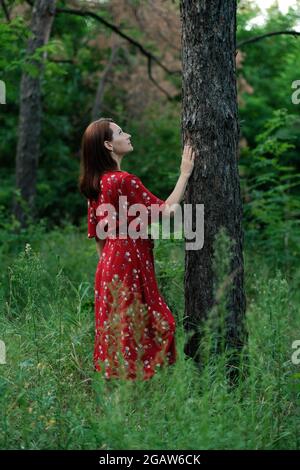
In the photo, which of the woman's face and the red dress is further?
the woman's face

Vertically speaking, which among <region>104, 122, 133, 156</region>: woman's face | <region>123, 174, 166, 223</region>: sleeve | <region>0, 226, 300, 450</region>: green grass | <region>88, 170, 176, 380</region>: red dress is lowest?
<region>0, 226, 300, 450</region>: green grass

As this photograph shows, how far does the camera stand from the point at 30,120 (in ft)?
35.3

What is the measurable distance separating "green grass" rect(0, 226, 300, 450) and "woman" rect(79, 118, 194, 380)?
24 cm

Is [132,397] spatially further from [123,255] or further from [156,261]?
[156,261]

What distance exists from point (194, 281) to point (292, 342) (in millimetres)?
987

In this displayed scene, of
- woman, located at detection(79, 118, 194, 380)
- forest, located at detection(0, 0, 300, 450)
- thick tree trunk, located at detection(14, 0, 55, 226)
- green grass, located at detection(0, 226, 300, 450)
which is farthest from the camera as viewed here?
thick tree trunk, located at detection(14, 0, 55, 226)

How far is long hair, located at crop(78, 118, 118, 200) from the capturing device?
4.58 m

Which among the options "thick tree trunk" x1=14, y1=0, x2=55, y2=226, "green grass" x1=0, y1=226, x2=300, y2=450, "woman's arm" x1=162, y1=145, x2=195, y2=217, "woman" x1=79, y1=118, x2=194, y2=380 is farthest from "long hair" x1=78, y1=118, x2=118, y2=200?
"thick tree trunk" x1=14, y1=0, x2=55, y2=226

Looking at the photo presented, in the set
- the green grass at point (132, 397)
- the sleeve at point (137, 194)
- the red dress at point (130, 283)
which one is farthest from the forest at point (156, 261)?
the sleeve at point (137, 194)

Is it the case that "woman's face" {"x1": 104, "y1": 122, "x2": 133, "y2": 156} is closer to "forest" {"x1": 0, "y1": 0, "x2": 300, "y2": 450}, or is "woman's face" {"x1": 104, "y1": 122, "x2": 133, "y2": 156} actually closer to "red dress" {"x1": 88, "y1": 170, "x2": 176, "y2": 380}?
"red dress" {"x1": 88, "y1": 170, "x2": 176, "y2": 380}

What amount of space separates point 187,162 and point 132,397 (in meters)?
1.49

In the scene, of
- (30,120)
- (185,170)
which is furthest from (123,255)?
(30,120)

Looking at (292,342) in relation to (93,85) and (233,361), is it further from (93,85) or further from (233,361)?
(93,85)
